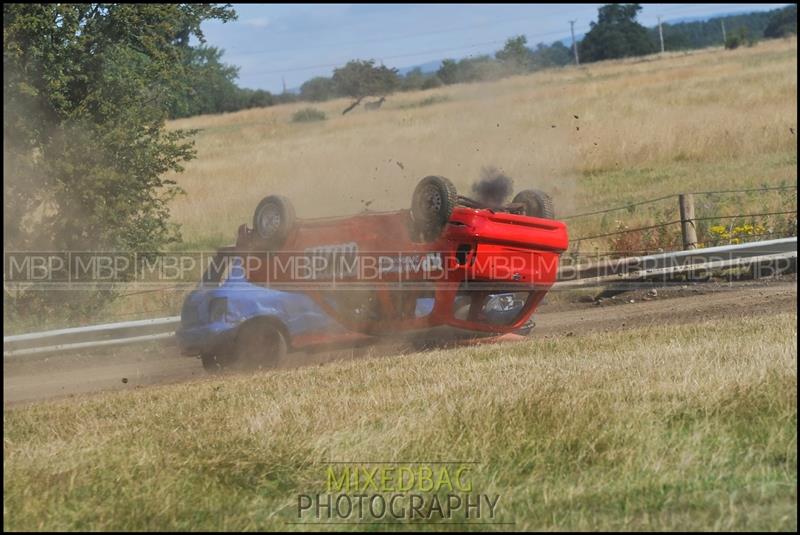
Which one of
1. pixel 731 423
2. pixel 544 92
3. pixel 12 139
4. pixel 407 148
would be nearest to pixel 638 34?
pixel 544 92

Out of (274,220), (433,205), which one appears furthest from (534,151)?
(433,205)

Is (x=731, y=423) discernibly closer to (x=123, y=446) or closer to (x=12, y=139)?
(x=123, y=446)

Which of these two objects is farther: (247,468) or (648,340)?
(648,340)

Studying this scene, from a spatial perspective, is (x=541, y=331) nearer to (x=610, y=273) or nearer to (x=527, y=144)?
(x=610, y=273)

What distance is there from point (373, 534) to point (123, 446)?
2222 mm

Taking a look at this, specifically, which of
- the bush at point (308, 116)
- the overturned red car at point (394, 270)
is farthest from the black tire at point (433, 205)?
the bush at point (308, 116)

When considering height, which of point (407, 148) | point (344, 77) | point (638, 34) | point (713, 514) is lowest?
point (713, 514)

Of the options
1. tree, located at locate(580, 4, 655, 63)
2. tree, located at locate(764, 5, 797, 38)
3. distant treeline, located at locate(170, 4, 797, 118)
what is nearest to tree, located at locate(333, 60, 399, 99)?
distant treeline, located at locate(170, 4, 797, 118)

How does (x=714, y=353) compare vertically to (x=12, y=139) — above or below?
below

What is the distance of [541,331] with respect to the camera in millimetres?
13305

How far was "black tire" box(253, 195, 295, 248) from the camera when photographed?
1191 cm

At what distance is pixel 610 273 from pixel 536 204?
14.5 feet

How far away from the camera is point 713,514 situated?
4941mm

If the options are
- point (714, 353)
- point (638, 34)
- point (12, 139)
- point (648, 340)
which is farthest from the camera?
point (638, 34)
